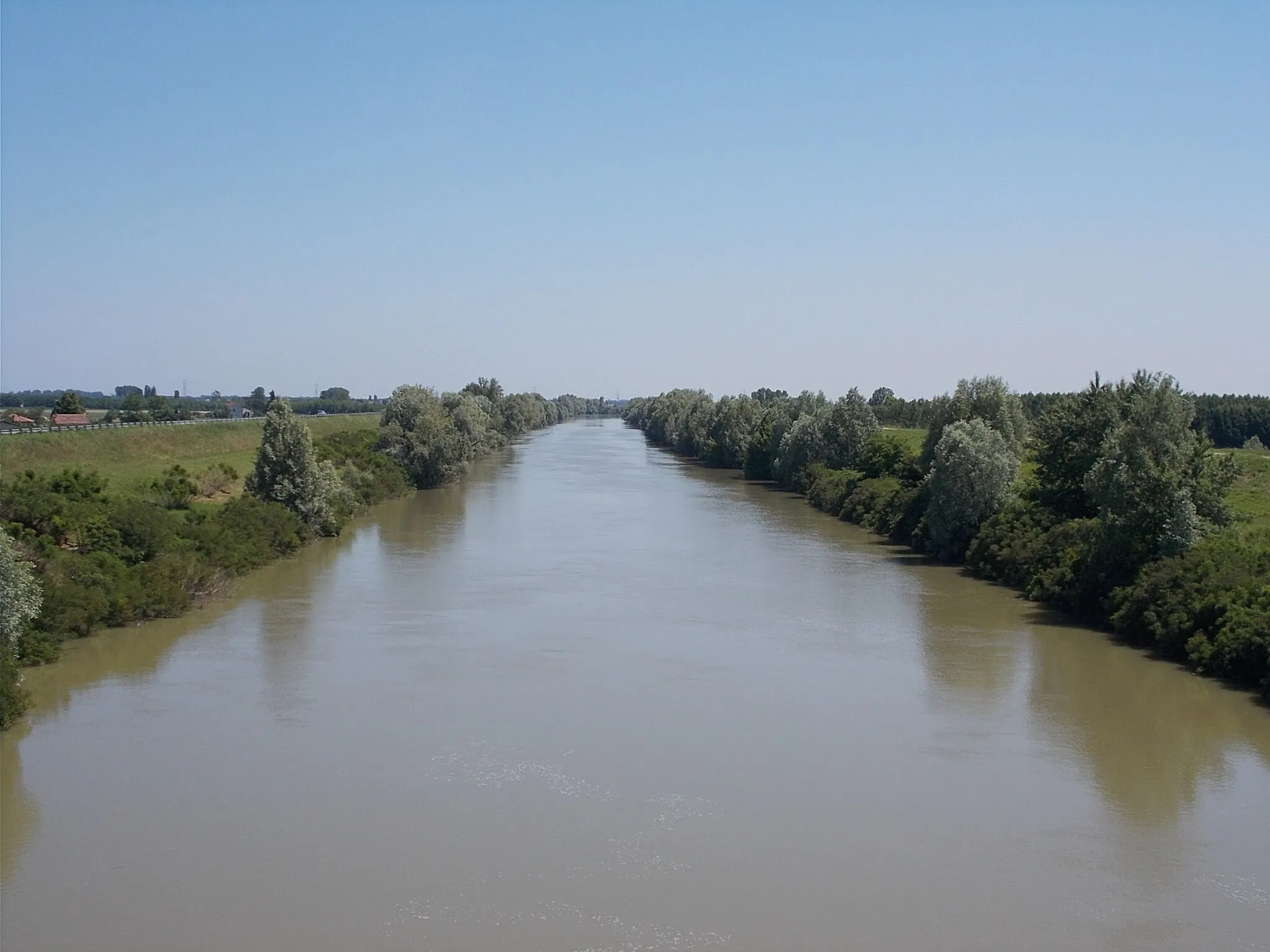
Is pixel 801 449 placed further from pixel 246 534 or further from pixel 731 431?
pixel 246 534

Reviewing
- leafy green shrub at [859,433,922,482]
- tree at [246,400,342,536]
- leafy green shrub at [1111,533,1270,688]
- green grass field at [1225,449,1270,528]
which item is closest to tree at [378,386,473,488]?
tree at [246,400,342,536]

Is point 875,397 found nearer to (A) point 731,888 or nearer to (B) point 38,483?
(B) point 38,483

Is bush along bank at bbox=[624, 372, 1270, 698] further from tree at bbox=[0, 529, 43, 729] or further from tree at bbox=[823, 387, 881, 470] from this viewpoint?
tree at bbox=[0, 529, 43, 729]

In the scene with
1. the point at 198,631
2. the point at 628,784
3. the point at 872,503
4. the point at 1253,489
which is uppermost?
the point at 1253,489

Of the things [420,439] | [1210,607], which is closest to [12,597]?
[1210,607]

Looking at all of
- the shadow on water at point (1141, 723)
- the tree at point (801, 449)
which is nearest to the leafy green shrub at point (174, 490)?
the shadow on water at point (1141, 723)

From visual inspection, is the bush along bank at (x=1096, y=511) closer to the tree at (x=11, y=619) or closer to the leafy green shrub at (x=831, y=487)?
the leafy green shrub at (x=831, y=487)
